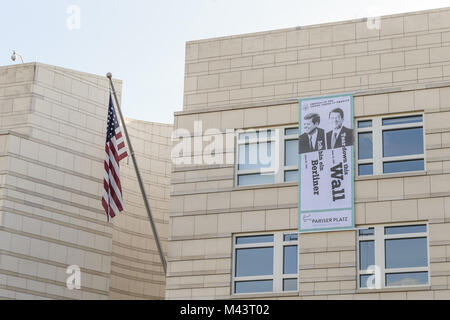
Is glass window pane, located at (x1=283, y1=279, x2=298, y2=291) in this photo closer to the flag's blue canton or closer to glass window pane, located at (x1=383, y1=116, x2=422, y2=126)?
glass window pane, located at (x1=383, y1=116, x2=422, y2=126)

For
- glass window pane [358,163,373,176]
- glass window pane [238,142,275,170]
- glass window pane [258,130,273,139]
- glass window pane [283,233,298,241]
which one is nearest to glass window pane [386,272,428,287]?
glass window pane [283,233,298,241]

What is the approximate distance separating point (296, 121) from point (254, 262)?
4676mm

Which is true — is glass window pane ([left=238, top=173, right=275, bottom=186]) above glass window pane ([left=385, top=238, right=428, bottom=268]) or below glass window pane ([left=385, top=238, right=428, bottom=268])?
above

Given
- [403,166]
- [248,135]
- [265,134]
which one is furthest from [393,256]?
[248,135]

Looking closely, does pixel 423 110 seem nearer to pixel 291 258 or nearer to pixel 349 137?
pixel 349 137

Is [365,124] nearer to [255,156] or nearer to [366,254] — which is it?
[255,156]

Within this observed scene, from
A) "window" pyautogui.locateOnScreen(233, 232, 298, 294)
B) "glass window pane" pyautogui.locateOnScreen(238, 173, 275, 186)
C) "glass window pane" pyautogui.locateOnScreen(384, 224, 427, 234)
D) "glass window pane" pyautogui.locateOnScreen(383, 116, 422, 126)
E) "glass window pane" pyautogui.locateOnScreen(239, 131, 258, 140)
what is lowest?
"window" pyautogui.locateOnScreen(233, 232, 298, 294)

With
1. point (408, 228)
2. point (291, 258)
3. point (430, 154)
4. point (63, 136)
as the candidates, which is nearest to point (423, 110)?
point (430, 154)

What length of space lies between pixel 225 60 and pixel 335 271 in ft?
27.1

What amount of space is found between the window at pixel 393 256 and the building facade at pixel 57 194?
11.2 m

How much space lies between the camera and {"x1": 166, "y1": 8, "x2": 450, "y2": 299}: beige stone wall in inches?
1242

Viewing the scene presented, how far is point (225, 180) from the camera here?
111 feet

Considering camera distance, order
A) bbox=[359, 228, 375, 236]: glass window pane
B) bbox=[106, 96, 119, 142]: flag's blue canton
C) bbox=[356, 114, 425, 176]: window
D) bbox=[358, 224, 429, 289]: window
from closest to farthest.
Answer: bbox=[358, 224, 429, 289]: window < bbox=[359, 228, 375, 236]: glass window pane < bbox=[356, 114, 425, 176]: window < bbox=[106, 96, 119, 142]: flag's blue canton

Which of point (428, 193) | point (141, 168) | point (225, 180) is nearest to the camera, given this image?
point (428, 193)
